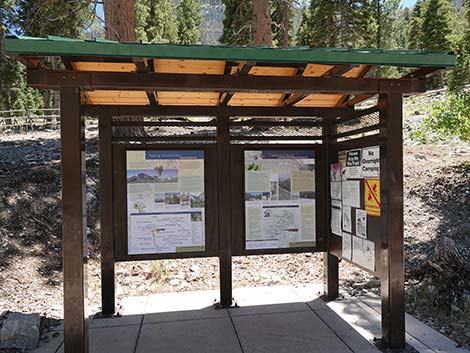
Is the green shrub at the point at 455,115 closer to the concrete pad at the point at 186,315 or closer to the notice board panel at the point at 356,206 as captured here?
the notice board panel at the point at 356,206

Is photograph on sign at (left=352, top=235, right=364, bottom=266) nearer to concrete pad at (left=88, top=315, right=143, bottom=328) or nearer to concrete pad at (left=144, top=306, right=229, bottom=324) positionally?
concrete pad at (left=144, top=306, right=229, bottom=324)

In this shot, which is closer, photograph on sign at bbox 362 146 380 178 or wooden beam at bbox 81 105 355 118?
photograph on sign at bbox 362 146 380 178

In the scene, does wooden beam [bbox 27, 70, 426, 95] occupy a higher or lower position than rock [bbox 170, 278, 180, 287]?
higher

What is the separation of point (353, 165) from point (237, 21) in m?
16.8

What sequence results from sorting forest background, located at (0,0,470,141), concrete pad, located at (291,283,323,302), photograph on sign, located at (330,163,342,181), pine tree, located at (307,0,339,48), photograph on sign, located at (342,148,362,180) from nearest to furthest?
photograph on sign, located at (342,148,362,180) < photograph on sign, located at (330,163,342,181) < concrete pad, located at (291,283,323,302) < forest background, located at (0,0,470,141) < pine tree, located at (307,0,339,48)

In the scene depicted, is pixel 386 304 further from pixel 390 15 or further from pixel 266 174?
pixel 390 15

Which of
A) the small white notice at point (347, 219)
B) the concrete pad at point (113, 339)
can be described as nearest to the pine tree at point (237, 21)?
the small white notice at point (347, 219)

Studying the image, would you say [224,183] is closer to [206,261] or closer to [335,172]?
[335,172]

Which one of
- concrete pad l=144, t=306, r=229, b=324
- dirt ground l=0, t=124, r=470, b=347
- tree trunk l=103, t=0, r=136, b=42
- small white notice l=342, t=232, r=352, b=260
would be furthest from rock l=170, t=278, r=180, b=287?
tree trunk l=103, t=0, r=136, b=42

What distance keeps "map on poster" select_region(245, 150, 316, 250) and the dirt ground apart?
1295 millimetres

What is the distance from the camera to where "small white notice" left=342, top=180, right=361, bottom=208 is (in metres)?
4.24

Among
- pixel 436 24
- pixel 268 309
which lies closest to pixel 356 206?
pixel 268 309

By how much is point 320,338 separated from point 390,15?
3784cm

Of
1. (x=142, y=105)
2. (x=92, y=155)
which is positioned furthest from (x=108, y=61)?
(x=92, y=155)
